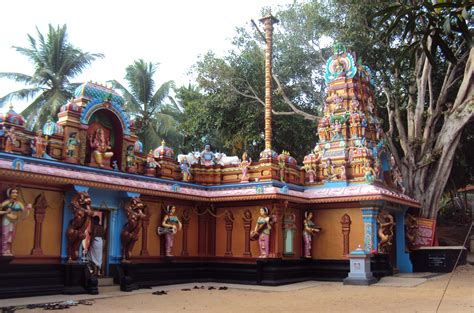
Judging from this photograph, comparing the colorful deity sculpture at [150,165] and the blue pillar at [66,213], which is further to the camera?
the colorful deity sculpture at [150,165]

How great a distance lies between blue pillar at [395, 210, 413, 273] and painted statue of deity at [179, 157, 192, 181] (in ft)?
25.2

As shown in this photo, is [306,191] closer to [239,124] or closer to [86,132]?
[86,132]

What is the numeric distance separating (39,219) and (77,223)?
826 millimetres

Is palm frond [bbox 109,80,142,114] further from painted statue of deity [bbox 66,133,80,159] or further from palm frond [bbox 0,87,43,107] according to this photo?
painted statue of deity [bbox 66,133,80,159]

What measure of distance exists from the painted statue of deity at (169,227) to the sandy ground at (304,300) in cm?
157

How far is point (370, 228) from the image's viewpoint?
1480 centimetres

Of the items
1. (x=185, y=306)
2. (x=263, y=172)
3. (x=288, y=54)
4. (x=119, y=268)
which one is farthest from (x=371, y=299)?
(x=288, y=54)

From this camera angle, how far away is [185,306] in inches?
392

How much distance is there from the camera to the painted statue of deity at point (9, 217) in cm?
1011

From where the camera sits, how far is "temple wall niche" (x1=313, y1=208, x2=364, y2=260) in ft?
49.7

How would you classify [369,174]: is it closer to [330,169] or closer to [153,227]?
[330,169]

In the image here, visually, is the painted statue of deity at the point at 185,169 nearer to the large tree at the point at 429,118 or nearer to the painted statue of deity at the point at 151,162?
the painted statue of deity at the point at 151,162

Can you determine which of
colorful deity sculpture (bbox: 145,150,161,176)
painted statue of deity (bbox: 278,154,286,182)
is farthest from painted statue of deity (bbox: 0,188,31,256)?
painted statue of deity (bbox: 278,154,286,182)

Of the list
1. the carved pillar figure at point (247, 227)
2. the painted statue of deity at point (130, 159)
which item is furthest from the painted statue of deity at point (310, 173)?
the painted statue of deity at point (130, 159)
